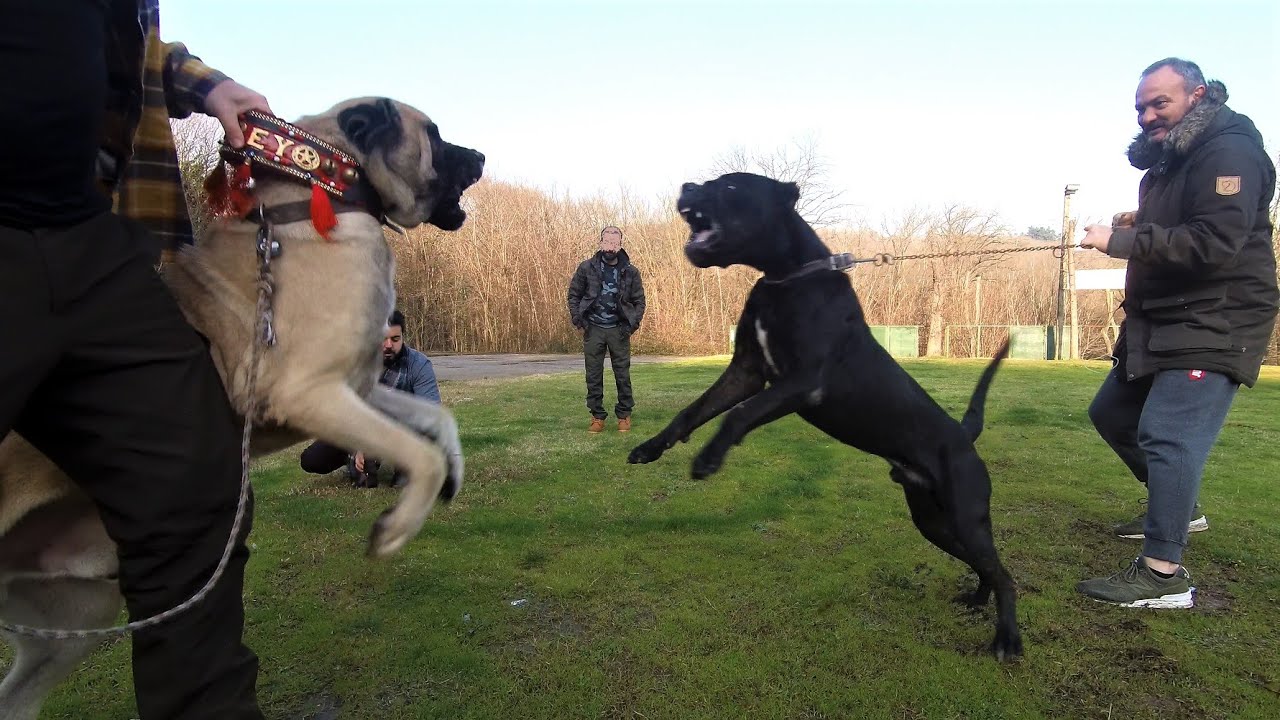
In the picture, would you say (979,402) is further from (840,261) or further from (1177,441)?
(840,261)

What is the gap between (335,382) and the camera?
5.79ft

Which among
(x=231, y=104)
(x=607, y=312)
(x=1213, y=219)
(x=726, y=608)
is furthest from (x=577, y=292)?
(x=231, y=104)

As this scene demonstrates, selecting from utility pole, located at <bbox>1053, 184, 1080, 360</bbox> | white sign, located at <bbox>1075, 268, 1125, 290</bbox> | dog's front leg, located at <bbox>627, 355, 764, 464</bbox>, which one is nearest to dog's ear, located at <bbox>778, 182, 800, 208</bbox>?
dog's front leg, located at <bbox>627, 355, 764, 464</bbox>

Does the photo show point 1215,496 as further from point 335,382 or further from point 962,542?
point 335,382

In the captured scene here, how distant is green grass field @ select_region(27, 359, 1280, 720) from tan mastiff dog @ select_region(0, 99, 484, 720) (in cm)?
84

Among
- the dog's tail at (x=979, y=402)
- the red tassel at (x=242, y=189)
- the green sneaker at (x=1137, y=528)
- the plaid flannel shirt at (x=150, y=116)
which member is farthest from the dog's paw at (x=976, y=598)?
the plaid flannel shirt at (x=150, y=116)

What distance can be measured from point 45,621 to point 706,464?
77.5 inches

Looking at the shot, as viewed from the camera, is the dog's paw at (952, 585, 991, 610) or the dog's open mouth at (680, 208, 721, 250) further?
the dog's paw at (952, 585, 991, 610)

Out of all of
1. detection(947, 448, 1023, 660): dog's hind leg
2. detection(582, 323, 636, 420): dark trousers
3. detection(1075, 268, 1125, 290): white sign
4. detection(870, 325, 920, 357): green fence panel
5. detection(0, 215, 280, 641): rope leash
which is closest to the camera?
detection(0, 215, 280, 641): rope leash

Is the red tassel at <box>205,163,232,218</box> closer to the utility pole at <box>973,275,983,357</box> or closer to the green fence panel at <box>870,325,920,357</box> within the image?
the green fence panel at <box>870,325,920,357</box>

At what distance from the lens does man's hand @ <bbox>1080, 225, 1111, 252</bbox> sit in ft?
10.5

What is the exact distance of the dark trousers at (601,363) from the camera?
832 cm

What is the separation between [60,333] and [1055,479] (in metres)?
6.21

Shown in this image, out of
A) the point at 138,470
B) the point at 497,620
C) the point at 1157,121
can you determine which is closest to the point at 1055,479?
the point at 1157,121
